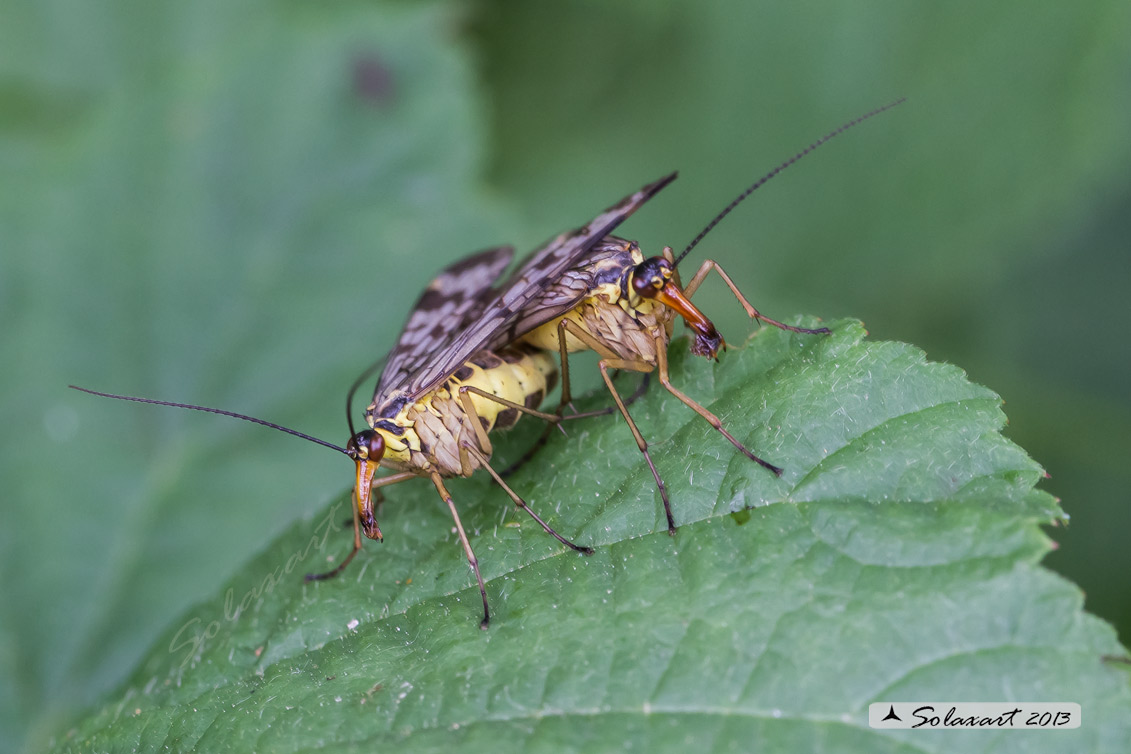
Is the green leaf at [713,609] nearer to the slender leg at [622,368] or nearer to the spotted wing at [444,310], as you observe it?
the slender leg at [622,368]

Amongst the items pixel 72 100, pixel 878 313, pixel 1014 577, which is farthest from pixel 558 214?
pixel 1014 577

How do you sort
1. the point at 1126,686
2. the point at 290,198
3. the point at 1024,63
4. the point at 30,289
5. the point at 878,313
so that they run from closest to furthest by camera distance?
1. the point at 1126,686
2. the point at 30,289
3. the point at 290,198
4. the point at 1024,63
5. the point at 878,313

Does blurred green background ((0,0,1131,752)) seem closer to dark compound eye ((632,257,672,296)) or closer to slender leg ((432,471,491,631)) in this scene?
slender leg ((432,471,491,631))

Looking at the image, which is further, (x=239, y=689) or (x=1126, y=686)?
(x=239, y=689)

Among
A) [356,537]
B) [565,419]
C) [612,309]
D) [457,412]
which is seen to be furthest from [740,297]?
[356,537]

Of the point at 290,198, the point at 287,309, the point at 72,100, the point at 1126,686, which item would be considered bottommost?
the point at 1126,686

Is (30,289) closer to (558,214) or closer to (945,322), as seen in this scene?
(558,214)

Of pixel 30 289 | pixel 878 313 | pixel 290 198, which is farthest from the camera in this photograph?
pixel 878 313
